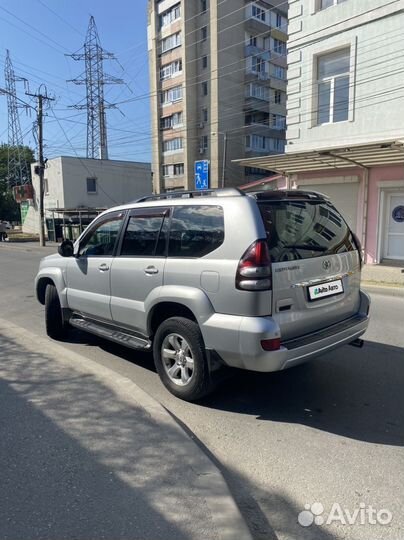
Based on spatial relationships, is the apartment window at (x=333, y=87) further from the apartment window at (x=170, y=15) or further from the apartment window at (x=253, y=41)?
the apartment window at (x=170, y=15)

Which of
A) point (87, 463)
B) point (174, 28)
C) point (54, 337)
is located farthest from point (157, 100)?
point (87, 463)

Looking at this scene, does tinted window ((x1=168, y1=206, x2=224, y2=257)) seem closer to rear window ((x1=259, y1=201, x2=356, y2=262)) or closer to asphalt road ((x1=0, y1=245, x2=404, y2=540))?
rear window ((x1=259, y1=201, x2=356, y2=262))

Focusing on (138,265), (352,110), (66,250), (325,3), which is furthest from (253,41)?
(138,265)

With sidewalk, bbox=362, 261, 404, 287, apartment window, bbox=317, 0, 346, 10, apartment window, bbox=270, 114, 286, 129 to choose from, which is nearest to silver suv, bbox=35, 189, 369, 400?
sidewalk, bbox=362, 261, 404, 287

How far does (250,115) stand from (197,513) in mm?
49529

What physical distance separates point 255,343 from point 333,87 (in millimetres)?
14547

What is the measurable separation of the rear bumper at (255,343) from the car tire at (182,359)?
0.18 metres

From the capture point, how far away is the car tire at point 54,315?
5.95 m

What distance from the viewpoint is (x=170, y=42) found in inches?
1858

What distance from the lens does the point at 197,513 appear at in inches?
94.3

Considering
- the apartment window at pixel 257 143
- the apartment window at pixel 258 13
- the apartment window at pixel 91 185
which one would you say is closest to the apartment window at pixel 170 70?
the apartment window at pixel 258 13

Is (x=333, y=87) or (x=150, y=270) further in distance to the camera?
(x=333, y=87)

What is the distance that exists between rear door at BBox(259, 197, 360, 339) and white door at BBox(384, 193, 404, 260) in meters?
10.9

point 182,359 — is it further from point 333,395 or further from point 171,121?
point 171,121
